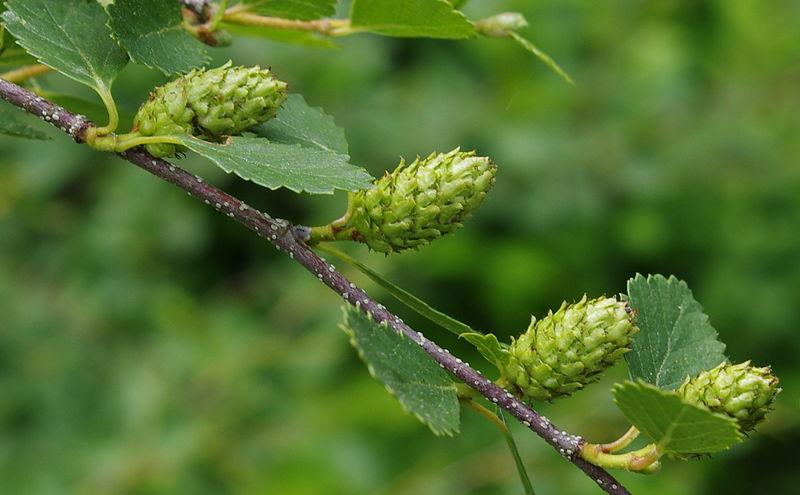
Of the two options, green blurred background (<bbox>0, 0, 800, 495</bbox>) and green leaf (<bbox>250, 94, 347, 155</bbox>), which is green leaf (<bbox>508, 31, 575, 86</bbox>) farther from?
green blurred background (<bbox>0, 0, 800, 495</bbox>)

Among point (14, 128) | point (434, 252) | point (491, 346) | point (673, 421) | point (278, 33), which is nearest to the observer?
point (673, 421)

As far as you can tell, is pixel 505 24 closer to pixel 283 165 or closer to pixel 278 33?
pixel 278 33

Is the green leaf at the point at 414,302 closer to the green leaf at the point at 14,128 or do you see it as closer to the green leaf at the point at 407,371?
the green leaf at the point at 407,371

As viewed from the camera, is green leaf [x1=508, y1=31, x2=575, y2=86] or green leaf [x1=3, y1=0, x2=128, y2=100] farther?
green leaf [x1=508, y1=31, x2=575, y2=86]

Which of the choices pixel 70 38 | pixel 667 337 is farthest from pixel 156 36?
pixel 667 337

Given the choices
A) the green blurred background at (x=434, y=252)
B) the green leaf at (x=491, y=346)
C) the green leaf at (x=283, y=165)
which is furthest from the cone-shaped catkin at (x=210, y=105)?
the green blurred background at (x=434, y=252)

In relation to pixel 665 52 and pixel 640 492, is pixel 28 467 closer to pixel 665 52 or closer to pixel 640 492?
pixel 640 492

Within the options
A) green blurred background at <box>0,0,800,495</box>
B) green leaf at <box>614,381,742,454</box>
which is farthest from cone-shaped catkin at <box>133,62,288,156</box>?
green blurred background at <box>0,0,800,495</box>
